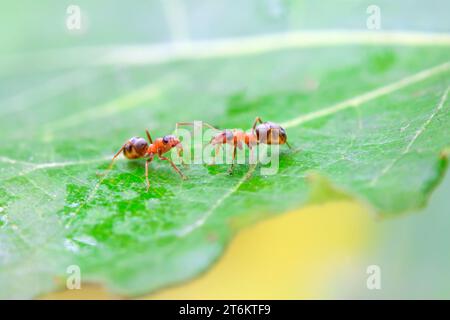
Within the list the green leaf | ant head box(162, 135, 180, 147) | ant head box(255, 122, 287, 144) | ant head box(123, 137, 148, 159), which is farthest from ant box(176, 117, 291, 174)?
ant head box(123, 137, 148, 159)

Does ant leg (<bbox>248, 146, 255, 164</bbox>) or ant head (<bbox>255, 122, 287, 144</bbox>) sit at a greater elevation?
ant head (<bbox>255, 122, 287, 144</bbox>)

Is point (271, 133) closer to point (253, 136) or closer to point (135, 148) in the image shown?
point (253, 136)

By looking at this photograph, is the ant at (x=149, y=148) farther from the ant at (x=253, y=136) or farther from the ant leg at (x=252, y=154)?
the ant leg at (x=252, y=154)

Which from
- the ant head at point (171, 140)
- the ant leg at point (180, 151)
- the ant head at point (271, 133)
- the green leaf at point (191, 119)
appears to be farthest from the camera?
the ant head at point (171, 140)

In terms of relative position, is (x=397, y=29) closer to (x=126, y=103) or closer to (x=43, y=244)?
(x=126, y=103)

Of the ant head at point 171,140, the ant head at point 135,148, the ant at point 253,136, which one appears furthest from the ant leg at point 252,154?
the ant head at point 135,148

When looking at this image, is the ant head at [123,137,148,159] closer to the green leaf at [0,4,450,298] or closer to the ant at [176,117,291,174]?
the green leaf at [0,4,450,298]
